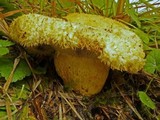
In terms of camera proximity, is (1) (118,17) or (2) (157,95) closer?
(2) (157,95)

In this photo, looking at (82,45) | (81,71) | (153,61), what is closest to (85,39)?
(82,45)

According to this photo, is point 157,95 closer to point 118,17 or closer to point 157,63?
point 157,63

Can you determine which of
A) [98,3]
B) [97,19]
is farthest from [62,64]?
[98,3]

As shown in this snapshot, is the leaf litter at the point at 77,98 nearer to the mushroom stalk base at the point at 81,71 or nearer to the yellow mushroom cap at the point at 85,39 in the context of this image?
the mushroom stalk base at the point at 81,71

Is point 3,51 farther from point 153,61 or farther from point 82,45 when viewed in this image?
point 153,61

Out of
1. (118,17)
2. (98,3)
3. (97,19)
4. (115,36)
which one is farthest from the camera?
(98,3)

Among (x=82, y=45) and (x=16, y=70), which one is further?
(x=16, y=70)

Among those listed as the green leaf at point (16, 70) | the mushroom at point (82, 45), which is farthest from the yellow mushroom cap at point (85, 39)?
the green leaf at point (16, 70)
